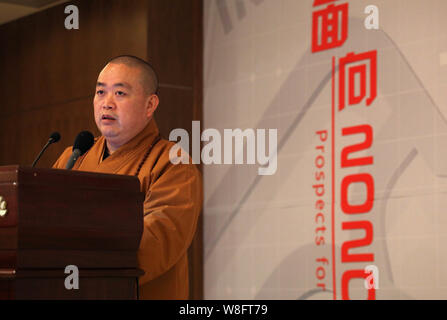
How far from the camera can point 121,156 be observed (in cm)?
245

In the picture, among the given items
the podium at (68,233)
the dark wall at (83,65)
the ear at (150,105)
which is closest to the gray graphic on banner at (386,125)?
the dark wall at (83,65)

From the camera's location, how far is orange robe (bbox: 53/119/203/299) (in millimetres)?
2111

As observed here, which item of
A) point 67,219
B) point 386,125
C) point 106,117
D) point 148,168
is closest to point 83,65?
point 386,125

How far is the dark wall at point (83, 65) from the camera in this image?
4906mm

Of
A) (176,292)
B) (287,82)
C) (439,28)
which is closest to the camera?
(176,292)

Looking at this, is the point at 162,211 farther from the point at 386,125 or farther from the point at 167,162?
the point at 386,125

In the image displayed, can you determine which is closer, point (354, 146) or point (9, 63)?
point (354, 146)

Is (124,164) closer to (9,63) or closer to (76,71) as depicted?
(76,71)

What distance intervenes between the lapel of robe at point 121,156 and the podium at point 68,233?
467 millimetres

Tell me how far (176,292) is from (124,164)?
40 cm

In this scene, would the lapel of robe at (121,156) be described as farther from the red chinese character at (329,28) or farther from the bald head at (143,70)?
the red chinese character at (329,28)

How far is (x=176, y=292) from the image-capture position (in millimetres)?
2254

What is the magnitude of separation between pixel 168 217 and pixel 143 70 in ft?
1.77
